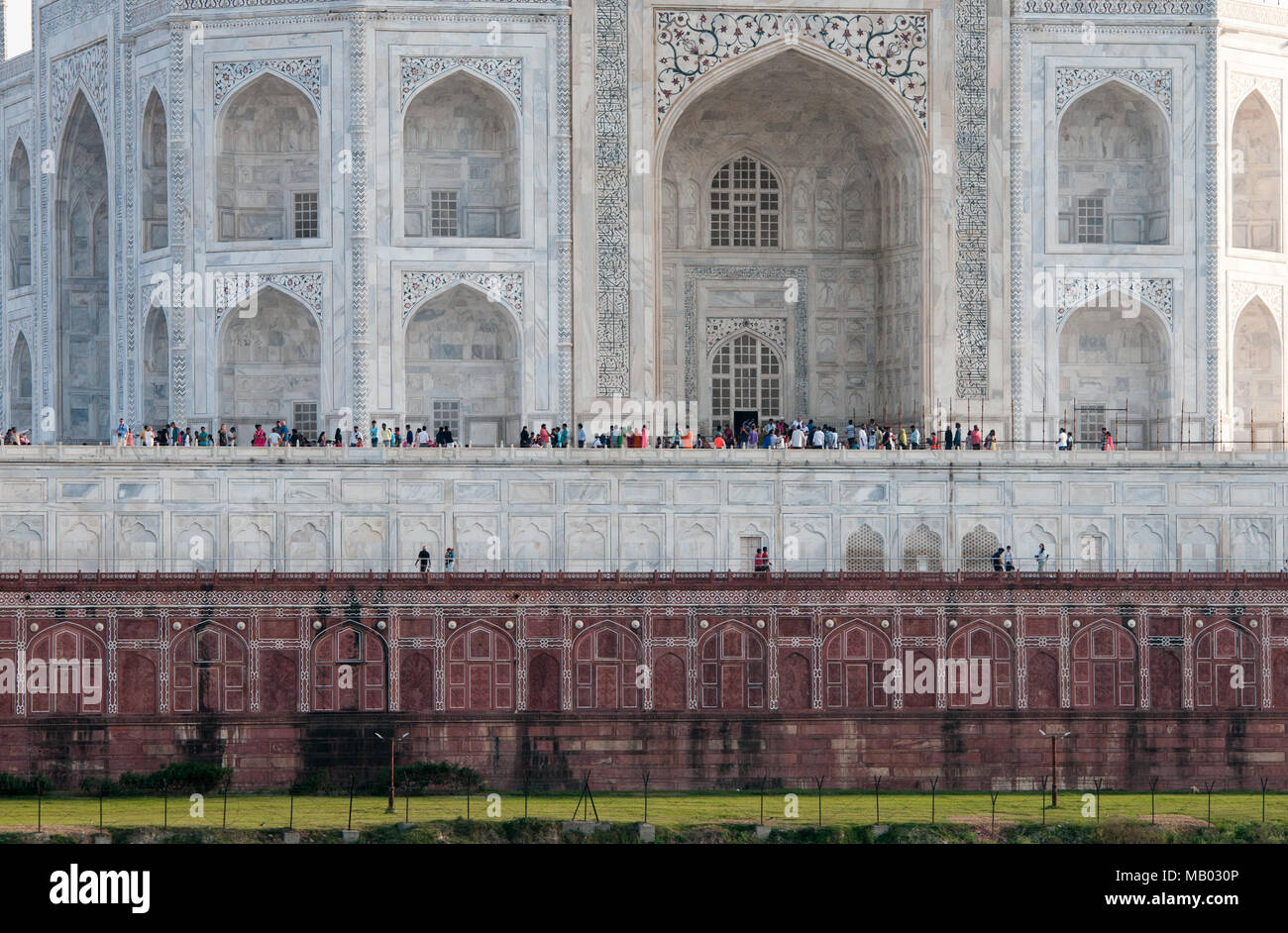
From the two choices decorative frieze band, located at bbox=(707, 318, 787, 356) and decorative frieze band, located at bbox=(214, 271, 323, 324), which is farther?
decorative frieze band, located at bbox=(707, 318, 787, 356)

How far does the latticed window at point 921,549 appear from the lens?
4375cm

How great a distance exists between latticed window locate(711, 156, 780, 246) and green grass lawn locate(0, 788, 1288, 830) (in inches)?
542

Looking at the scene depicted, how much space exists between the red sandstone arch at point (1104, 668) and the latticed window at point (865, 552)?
349 centimetres

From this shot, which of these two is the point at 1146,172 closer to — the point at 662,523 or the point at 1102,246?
the point at 1102,246

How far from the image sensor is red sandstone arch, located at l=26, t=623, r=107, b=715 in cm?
4000

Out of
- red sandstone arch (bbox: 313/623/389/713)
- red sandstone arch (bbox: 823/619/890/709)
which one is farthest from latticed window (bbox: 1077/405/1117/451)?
red sandstone arch (bbox: 313/623/389/713)

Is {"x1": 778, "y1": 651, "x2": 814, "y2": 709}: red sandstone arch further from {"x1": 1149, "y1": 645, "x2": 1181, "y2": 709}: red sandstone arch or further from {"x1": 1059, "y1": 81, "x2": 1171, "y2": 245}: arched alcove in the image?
{"x1": 1059, "y1": 81, "x2": 1171, "y2": 245}: arched alcove

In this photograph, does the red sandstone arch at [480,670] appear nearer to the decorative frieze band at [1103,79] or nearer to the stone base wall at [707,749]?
the stone base wall at [707,749]

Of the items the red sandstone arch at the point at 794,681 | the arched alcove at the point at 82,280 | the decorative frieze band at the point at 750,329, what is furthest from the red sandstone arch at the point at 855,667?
the arched alcove at the point at 82,280

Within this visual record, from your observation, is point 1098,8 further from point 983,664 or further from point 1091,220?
point 983,664

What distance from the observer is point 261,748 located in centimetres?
4016

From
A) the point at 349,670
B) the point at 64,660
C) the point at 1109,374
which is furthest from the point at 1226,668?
the point at 64,660
